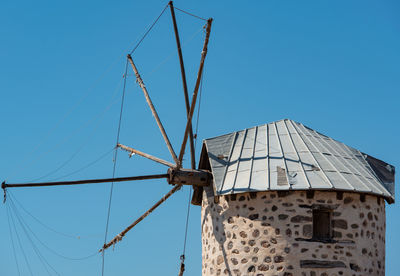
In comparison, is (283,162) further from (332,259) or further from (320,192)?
(332,259)

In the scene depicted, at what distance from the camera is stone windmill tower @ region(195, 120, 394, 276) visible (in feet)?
52.4

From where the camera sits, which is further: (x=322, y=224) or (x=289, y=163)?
(x=289, y=163)

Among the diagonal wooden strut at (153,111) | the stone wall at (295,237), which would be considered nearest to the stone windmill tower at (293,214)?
the stone wall at (295,237)

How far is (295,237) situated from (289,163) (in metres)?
1.89

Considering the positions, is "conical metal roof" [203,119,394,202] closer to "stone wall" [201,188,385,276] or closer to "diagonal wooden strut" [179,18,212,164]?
"stone wall" [201,188,385,276]

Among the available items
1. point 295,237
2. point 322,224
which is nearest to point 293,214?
point 295,237

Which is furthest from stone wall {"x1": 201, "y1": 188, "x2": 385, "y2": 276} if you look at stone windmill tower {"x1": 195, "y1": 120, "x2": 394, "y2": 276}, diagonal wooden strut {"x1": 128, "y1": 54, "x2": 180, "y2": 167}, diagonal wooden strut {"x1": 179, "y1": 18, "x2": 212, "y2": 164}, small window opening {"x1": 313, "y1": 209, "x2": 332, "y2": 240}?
diagonal wooden strut {"x1": 128, "y1": 54, "x2": 180, "y2": 167}

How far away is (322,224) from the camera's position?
1631 centimetres

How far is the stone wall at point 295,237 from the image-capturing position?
52.2ft

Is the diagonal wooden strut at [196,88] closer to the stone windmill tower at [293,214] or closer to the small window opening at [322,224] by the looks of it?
the stone windmill tower at [293,214]

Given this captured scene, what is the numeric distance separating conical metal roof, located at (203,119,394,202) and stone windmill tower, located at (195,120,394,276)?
2cm

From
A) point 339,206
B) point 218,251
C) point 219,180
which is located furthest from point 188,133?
point 339,206

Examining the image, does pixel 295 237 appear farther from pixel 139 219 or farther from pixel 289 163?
pixel 139 219

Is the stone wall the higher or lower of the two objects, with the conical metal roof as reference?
lower
